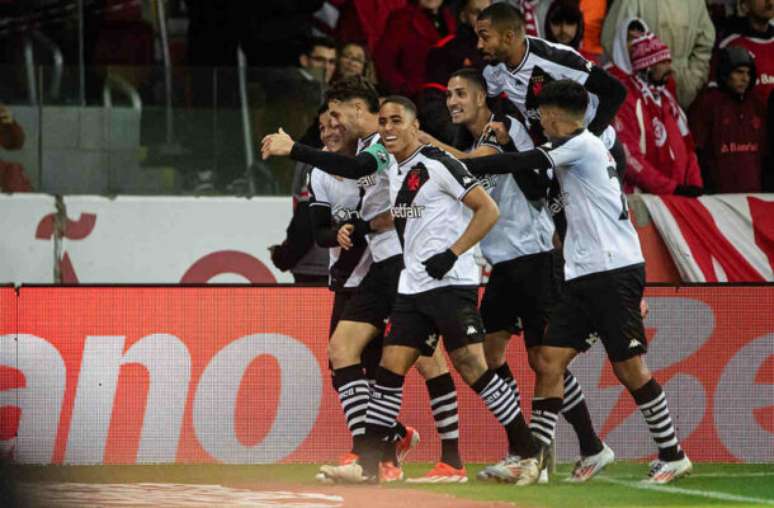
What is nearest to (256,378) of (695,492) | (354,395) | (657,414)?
(354,395)

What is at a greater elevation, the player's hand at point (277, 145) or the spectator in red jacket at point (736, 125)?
the spectator in red jacket at point (736, 125)

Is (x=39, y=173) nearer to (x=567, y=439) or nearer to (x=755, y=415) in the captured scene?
(x=567, y=439)

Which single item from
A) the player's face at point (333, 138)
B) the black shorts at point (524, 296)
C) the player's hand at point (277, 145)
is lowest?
the black shorts at point (524, 296)

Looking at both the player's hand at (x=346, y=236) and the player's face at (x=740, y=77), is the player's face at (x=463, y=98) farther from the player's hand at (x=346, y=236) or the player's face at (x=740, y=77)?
the player's face at (x=740, y=77)

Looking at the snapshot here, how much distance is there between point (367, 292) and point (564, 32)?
4278 mm

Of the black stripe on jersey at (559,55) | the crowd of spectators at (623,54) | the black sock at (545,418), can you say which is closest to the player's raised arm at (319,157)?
the black stripe on jersey at (559,55)

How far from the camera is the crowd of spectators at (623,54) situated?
38.3ft

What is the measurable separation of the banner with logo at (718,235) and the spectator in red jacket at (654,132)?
0.19 metres

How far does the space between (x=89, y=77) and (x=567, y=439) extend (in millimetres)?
5160

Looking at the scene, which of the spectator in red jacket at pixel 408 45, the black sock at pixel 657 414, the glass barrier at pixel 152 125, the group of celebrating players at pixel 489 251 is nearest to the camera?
the group of celebrating players at pixel 489 251

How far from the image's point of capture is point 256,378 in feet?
30.5

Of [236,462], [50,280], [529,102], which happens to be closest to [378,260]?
[529,102]

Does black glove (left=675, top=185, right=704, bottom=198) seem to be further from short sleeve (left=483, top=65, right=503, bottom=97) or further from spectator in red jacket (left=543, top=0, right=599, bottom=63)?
short sleeve (left=483, top=65, right=503, bottom=97)

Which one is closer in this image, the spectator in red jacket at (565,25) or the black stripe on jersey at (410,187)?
the black stripe on jersey at (410,187)
